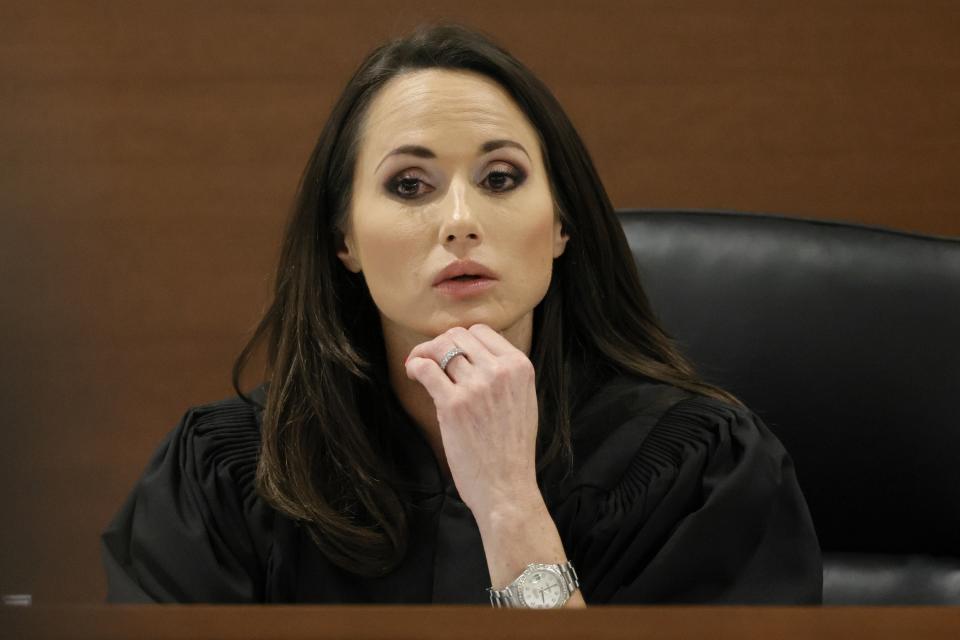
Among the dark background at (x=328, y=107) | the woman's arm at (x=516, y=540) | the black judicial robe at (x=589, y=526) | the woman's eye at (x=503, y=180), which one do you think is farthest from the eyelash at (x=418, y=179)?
the dark background at (x=328, y=107)

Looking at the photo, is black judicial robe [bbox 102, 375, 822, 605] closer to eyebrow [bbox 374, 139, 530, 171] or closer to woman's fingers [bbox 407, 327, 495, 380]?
woman's fingers [bbox 407, 327, 495, 380]

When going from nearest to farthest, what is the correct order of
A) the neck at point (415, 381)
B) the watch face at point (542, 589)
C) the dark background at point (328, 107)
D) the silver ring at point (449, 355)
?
1. the watch face at point (542, 589)
2. the silver ring at point (449, 355)
3. the neck at point (415, 381)
4. the dark background at point (328, 107)

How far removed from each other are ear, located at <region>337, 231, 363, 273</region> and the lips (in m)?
0.17

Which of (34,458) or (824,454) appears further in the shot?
(824,454)

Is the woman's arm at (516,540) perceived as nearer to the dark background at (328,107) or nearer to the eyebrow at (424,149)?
the eyebrow at (424,149)

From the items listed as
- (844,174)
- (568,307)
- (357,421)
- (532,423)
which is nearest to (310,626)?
(532,423)

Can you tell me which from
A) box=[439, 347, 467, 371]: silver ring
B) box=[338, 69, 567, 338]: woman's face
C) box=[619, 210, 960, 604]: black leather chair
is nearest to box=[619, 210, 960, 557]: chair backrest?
box=[619, 210, 960, 604]: black leather chair

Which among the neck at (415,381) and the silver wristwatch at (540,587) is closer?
the silver wristwatch at (540,587)

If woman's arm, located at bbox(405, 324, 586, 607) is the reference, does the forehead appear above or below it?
above

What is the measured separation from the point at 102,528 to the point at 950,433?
92 centimetres

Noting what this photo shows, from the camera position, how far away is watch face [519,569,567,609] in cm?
119

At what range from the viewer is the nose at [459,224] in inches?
52.4

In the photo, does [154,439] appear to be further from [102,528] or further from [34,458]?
[34,458]

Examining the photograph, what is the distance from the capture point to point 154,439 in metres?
2.22
